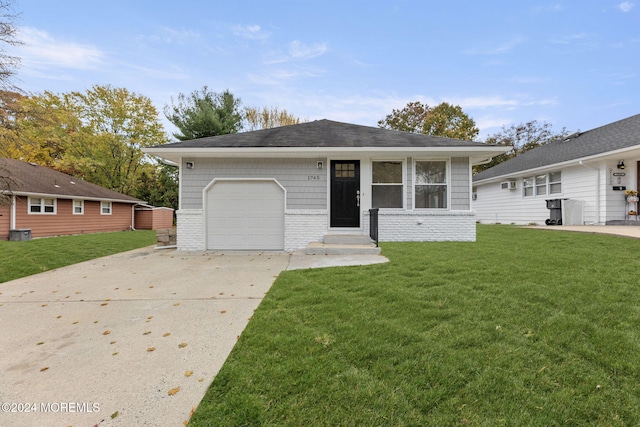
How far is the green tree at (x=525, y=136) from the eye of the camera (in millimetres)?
24039

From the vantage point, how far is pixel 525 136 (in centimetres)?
2472

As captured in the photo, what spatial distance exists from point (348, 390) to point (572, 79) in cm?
2012

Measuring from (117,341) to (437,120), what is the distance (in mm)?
25214

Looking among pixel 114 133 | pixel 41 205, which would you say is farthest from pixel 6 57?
pixel 114 133

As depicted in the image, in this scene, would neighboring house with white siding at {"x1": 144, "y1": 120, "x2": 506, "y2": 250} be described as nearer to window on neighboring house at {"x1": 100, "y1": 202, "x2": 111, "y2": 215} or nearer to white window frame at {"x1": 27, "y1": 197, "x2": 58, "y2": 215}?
white window frame at {"x1": 27, "y1": 197, "x2": 58, "y2": 215}

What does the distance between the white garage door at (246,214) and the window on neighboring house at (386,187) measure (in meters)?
2.67

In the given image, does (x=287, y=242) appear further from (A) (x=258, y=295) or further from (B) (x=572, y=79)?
(B) (x=572, y=79)

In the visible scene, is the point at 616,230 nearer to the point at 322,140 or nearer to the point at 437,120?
the point at 322,140

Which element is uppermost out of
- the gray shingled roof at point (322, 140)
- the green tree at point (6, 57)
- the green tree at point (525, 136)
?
the green tree at point (525, 136)

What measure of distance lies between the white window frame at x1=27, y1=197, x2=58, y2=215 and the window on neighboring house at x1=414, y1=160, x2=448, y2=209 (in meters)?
16.6

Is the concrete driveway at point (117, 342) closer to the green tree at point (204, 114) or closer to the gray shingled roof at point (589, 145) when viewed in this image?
the gray shingled roof at point (589, 145)

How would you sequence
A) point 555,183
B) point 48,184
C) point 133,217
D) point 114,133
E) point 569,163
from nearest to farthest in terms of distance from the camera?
point 569,163
point 555,183
point 48,184
point 133,217
point 114,133

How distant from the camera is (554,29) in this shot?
464 inches

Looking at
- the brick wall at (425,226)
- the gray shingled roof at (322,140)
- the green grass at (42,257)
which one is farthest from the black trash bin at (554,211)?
the green grass at (42,257)
